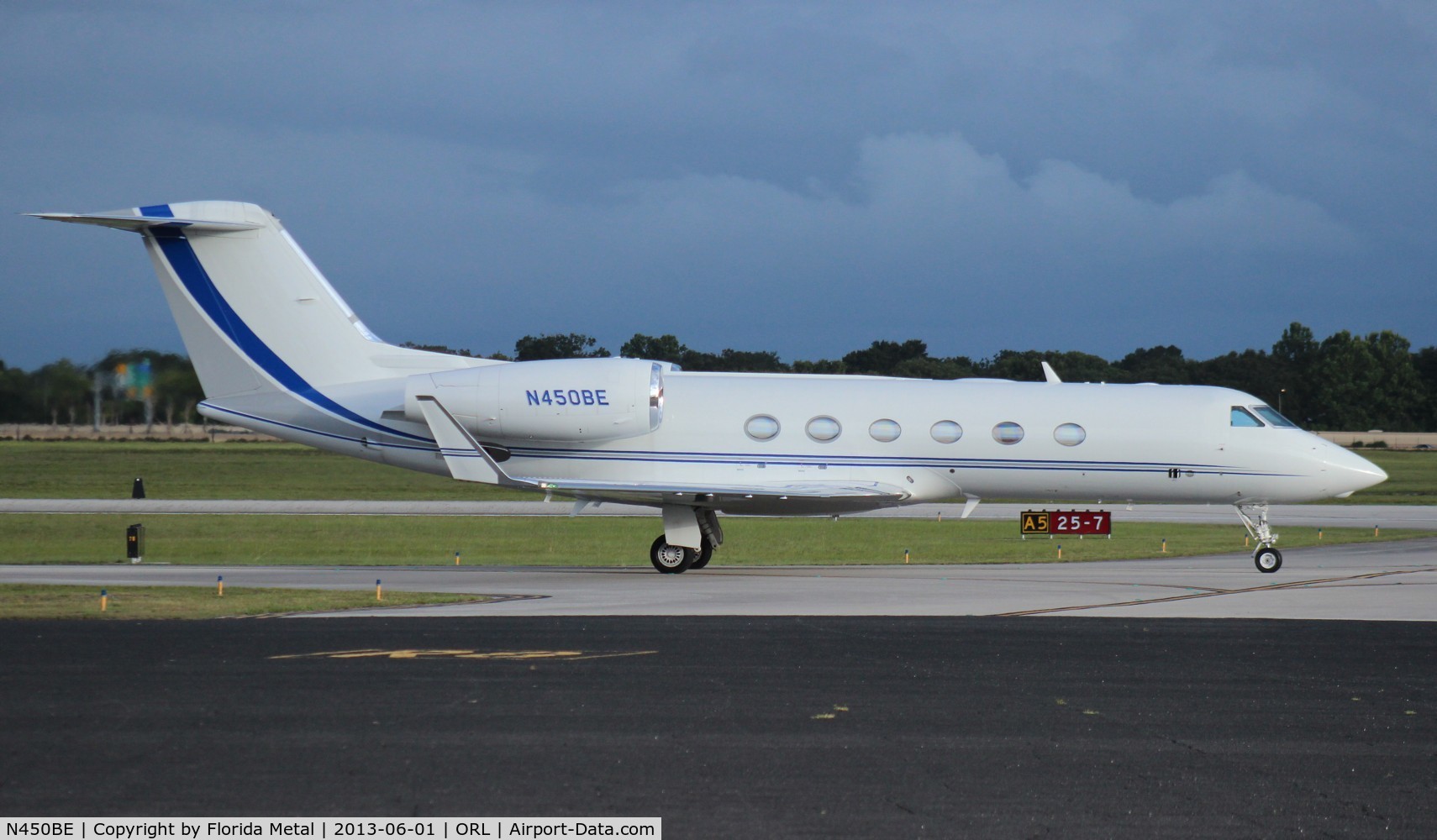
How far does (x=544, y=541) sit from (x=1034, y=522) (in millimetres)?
10927

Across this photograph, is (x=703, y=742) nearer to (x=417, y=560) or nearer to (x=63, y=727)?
(x=63, y=727)

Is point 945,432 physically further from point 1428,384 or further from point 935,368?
point 1428,384

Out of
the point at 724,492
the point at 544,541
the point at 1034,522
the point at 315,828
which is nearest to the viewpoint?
the point at 315,828

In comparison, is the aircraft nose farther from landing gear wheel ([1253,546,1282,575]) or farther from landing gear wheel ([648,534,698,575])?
landing gear wheel ([648,534,698,575])

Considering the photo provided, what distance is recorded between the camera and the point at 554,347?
2124 inches

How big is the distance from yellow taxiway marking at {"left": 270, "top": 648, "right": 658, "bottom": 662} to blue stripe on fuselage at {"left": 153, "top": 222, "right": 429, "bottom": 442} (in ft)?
35.3

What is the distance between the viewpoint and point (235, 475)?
5944 cm

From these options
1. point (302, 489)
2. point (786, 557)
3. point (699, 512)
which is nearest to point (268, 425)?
point (699, 512)

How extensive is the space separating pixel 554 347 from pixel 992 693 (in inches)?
1751

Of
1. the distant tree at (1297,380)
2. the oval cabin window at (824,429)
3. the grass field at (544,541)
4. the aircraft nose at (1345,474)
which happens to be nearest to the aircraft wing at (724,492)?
the oval cabin window at (824,429)

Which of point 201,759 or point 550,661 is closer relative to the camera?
point 201,759

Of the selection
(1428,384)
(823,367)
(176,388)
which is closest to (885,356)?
(823,367)

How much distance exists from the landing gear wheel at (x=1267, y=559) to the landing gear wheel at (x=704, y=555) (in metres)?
9.25

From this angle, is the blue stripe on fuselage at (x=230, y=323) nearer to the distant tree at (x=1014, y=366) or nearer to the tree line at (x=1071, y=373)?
the tree line at (x=1071, y=373)
